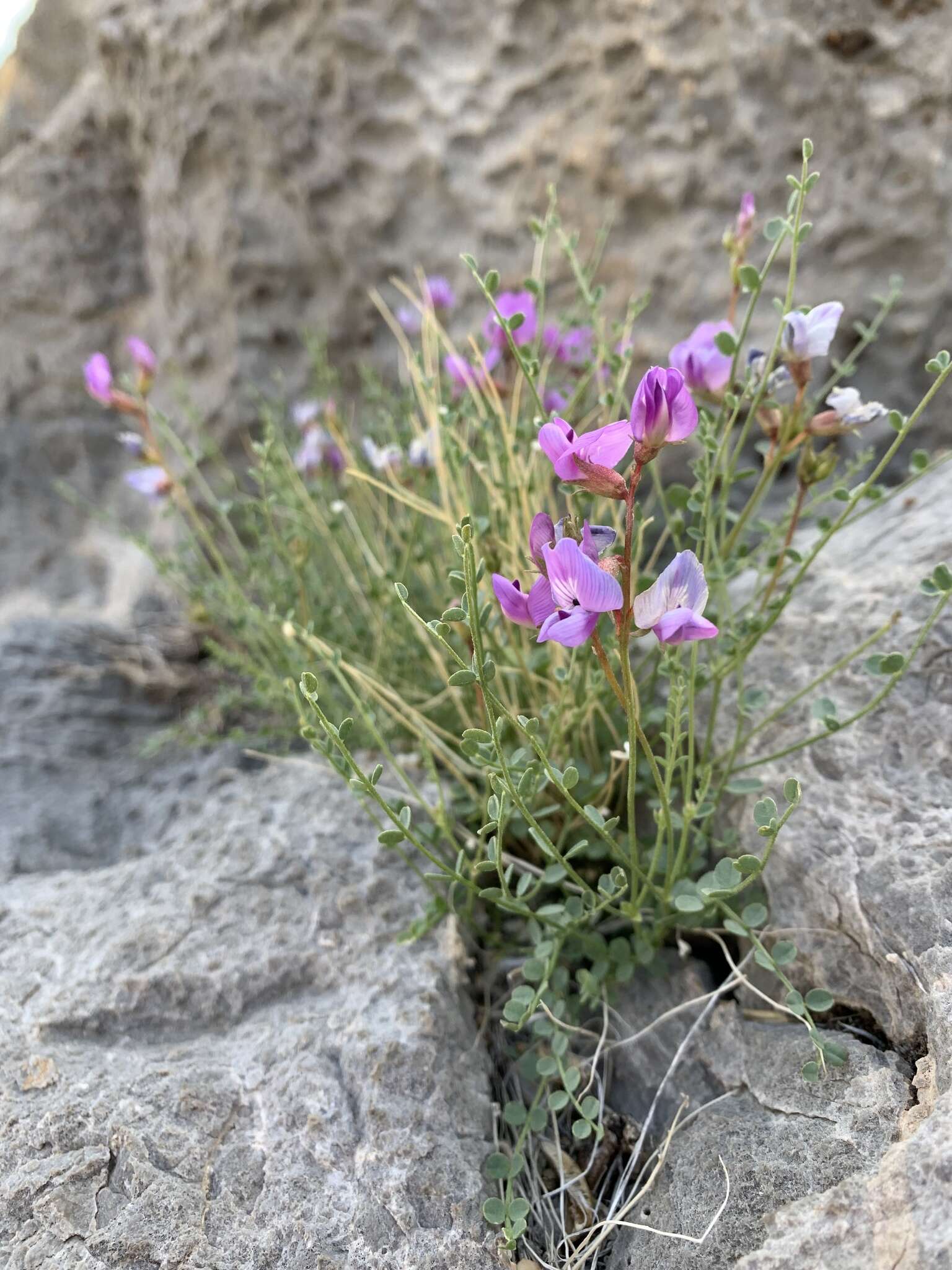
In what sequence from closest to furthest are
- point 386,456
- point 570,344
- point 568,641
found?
point 568,641 → point 386,456 → point 570,344

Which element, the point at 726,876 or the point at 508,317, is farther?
the point at 508,317

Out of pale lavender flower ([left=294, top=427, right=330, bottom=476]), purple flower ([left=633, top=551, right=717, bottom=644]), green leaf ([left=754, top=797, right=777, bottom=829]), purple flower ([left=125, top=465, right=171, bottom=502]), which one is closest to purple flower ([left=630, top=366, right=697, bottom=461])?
purple flower ([left=633, top=551, right=717, bottom=644])

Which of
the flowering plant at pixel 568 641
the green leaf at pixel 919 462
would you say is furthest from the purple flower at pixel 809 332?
the green leaf at pixel 919 462

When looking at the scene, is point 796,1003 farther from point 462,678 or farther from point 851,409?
point 851,409

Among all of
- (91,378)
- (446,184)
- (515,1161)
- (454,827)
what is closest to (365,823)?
(454,827)

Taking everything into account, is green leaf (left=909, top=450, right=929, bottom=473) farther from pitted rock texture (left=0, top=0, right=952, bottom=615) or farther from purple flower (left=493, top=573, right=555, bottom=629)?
pitted rock texture (left=0, top=0, right=952, bottom=615)

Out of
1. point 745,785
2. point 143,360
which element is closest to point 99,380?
point 143,360
